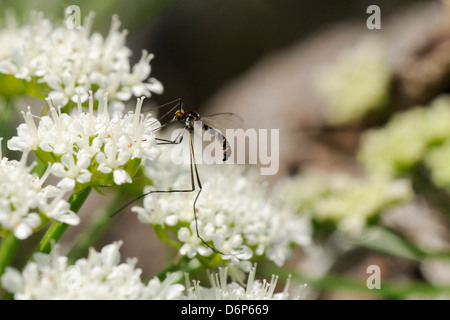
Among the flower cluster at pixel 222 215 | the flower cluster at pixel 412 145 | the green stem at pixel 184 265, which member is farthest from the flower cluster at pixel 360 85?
the green stem at pixel 184 265

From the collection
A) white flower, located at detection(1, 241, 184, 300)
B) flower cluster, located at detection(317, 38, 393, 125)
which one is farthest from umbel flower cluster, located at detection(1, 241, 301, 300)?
flower cluster, located at detection(317, 38, 393, 125)

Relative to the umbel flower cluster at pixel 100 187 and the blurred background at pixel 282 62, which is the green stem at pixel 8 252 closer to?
the umbel flower cluster at pixel 100 187

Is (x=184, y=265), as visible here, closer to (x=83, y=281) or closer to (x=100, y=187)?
(x=100, y=187)

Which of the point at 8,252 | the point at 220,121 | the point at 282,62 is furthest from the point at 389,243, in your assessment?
the point at 282,62

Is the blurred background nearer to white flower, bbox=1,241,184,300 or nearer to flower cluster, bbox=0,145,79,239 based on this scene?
flower cluster, bbox=0,145,79,239

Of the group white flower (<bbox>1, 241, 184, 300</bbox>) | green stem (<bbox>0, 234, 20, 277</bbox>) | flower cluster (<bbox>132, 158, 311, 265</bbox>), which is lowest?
white flower (<bbox>1, 241, 184, 300</bbox>)
